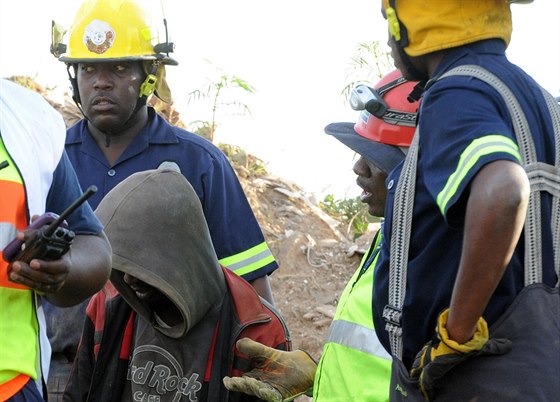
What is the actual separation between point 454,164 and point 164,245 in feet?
5.70

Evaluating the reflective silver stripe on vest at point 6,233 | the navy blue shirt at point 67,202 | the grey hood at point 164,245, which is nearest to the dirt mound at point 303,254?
the grey hood at point 164,245

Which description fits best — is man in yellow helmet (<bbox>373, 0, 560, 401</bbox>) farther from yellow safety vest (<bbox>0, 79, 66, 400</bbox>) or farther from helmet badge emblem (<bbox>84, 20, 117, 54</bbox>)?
helmet badge emblem (<bbox>84, 20, 117, 54</bbox>)

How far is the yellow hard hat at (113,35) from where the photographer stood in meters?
5.33

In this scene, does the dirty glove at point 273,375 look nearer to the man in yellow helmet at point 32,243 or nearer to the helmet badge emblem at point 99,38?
the man in yellow helmet at point 32,243

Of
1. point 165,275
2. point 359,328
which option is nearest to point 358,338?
point 359,328

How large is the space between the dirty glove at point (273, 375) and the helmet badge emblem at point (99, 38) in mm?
1944

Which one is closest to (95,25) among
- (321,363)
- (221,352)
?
(221,352)

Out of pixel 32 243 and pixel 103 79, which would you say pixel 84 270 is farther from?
pixel 103 79

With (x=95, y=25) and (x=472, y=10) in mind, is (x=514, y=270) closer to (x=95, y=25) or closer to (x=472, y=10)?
(x=472, y=10)

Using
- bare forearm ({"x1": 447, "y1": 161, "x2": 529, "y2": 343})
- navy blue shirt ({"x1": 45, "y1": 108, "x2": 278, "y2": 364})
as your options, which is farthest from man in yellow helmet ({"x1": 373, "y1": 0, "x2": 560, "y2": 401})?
navy blue shirt ({"x1": 45, "y1": 108, "x2": 278, "y2": 364})

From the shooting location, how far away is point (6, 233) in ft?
9.90

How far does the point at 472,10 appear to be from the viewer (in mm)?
3109

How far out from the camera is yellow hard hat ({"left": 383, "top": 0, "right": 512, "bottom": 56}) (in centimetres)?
310

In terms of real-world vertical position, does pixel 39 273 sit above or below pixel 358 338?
above
